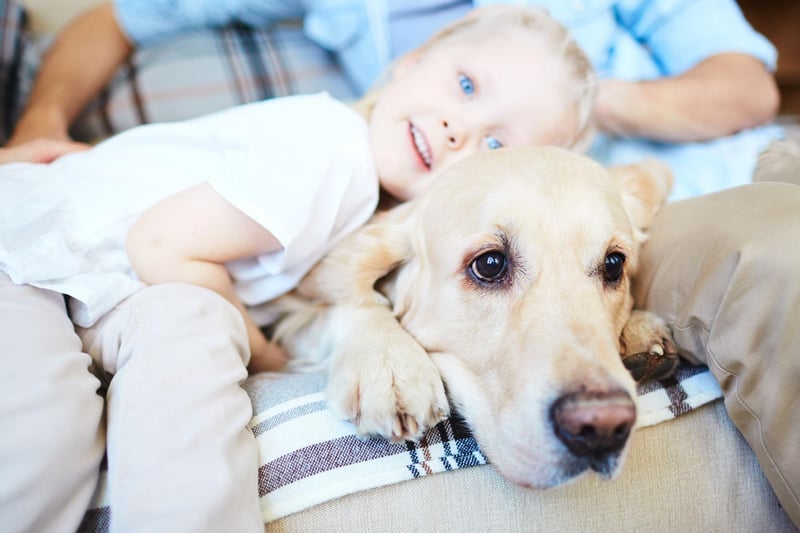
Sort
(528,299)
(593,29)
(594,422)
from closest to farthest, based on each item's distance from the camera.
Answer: (594,422)
(528,299)
(593,29)

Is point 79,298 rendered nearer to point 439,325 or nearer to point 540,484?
point 439,325

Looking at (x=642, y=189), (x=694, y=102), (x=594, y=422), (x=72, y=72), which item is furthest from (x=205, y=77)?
(x=594, y=422)

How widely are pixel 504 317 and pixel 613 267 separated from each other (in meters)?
0.28

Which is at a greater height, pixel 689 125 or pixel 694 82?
pixel 694 82

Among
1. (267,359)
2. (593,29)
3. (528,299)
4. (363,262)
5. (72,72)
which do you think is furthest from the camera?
(593,29)

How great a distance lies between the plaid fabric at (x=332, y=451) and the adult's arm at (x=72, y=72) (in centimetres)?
121

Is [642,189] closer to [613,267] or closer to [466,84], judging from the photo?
[613,267]

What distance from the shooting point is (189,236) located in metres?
1.17

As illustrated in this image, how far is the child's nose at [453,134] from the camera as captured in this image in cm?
142

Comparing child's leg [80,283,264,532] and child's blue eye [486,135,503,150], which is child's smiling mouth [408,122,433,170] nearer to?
child's blue eye [486,135,503,150]

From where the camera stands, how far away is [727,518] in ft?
3.29

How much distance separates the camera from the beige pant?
75 centimetres

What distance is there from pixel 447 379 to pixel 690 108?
1.27 m

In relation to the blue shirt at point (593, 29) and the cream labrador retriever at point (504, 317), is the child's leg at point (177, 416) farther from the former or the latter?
the blue shirt at point (593, 29)
